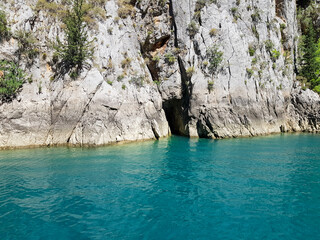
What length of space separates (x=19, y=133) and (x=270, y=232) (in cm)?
2125

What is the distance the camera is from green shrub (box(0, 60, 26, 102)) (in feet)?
62.2

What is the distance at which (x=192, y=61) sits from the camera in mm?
26219

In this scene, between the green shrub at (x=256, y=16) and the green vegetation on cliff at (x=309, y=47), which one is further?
the green vegetation on cliff at (x=309, y=47)

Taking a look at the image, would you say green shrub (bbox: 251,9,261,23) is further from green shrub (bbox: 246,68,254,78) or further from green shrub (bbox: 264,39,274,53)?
green shrub (bbox: 246,68,254,78)

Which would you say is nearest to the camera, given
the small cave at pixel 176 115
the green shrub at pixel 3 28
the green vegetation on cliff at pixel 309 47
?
the green shrub at pixel 3 28

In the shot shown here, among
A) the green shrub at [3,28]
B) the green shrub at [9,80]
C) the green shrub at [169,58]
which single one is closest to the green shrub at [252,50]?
the green shrub at [169,58]

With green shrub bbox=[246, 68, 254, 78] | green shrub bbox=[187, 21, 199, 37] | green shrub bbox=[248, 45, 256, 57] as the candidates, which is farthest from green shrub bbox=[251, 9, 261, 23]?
green shrub bbox=[187, 21, 199, 37]

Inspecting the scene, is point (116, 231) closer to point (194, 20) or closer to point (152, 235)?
point (152, 235)

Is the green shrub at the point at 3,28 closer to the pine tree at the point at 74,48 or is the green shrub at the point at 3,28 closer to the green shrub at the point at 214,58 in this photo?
the pine tree at the point at 74,48

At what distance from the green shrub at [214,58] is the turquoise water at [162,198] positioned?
47.7 feet

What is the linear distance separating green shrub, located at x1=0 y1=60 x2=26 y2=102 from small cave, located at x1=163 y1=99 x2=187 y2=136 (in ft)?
55.4

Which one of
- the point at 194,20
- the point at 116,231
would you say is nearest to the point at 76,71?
the point at 194,20

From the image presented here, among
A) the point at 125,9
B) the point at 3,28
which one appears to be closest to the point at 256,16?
the point at 125,9

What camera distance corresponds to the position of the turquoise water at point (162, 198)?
19.6ft
